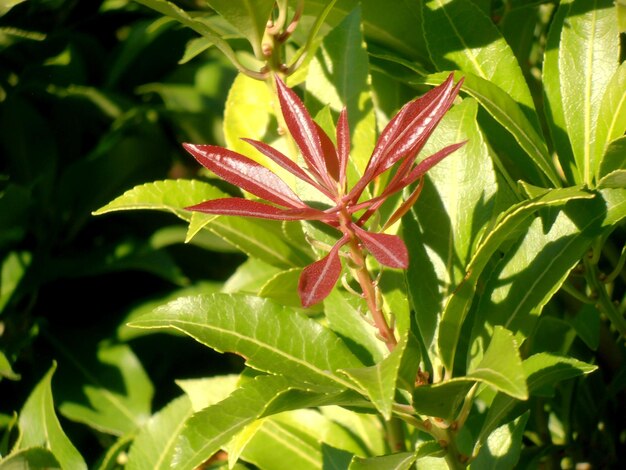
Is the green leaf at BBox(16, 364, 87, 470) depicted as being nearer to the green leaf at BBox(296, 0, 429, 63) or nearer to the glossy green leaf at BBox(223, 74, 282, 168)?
the glossy green leaf at BBox(223, 74, 282, 168)

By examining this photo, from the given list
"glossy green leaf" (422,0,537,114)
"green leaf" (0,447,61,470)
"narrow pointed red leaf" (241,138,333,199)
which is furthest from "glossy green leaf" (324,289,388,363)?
"green leaf" (0,447,61,470)

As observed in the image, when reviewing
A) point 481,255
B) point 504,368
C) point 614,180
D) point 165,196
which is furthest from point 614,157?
point 165,196

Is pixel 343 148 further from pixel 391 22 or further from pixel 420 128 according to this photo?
pixel 391 22

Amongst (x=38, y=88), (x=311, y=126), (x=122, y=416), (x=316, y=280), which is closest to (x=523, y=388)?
(x=316, y=280)

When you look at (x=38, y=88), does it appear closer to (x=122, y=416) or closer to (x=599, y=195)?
(x=122, y=416)

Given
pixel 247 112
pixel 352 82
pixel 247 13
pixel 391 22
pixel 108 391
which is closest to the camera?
pixel 247 13

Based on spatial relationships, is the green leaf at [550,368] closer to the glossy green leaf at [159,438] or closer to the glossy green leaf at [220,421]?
the glossy green leaf at [220,421]
